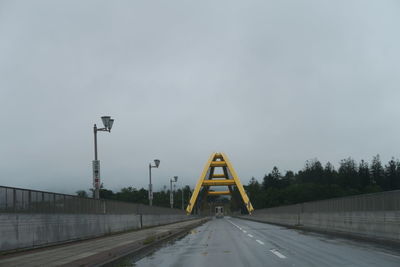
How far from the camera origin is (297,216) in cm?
3978

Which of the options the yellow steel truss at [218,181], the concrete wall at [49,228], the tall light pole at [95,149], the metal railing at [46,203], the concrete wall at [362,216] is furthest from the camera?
the yellow steel truss at [218,181]

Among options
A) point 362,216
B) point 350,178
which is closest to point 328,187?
point 350,178

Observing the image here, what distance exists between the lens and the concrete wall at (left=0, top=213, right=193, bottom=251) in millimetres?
15273

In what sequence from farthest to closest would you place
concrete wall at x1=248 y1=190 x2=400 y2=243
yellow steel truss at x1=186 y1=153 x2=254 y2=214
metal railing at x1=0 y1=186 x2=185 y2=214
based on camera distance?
yellow steel truss at x1=186 y1=153 x2=254 y2=214 < concrete wall at x1=248 y1=190 x2=400 y2=243 < metal railing at x1=0 y1=186 x2=185 y2=214

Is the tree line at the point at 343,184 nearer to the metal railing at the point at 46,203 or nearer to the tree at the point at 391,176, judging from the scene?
the tree at the point at 391,176

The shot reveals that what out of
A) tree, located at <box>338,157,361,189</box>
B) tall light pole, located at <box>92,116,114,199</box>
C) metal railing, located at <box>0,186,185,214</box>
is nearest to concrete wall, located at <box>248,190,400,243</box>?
tall light pole, located at <box>92,116,114,199</box>

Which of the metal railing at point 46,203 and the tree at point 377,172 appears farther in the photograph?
the tree at point 377,172

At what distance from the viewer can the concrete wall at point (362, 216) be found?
1774 cm

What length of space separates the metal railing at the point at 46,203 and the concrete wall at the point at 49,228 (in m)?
0.23

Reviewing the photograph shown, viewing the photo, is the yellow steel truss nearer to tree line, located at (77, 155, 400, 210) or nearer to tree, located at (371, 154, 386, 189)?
tree line, located at (77, 155, 400, 210)

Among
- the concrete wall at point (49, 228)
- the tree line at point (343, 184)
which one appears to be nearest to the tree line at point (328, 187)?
the tree line at point (343, 184)

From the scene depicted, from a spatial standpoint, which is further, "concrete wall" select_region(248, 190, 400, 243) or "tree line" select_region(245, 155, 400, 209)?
"tree line" select_region(245, 155, 400, 209)

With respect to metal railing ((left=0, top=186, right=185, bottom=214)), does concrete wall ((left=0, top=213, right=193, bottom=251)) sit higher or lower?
lower

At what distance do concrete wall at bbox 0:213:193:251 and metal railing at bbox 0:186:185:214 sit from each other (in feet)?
0.75
